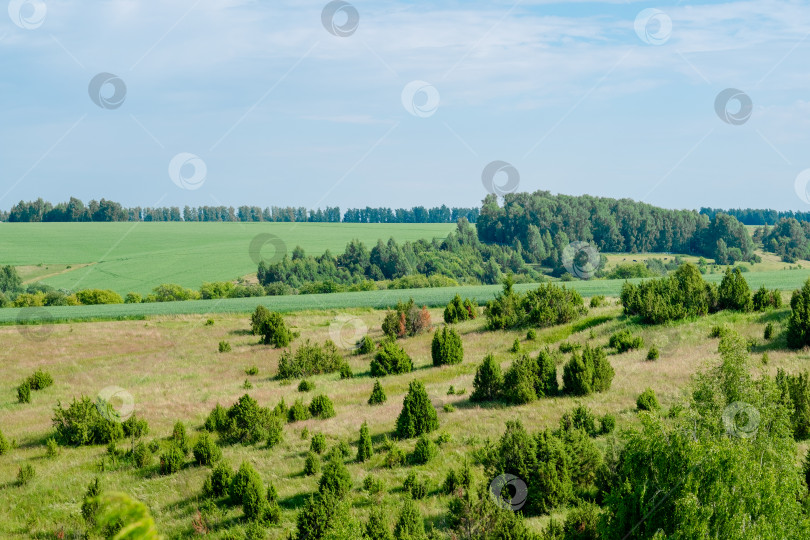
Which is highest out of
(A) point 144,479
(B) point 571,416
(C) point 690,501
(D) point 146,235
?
(D) point 146,235

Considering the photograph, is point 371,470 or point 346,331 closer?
point 371,470

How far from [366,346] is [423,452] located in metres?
21.5

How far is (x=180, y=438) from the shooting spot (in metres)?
23.1

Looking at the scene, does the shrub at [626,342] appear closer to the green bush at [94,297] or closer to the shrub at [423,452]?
the shrub at [423,452]

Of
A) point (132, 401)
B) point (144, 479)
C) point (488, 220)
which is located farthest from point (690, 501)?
point (488, 220)

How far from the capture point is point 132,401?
29344mm

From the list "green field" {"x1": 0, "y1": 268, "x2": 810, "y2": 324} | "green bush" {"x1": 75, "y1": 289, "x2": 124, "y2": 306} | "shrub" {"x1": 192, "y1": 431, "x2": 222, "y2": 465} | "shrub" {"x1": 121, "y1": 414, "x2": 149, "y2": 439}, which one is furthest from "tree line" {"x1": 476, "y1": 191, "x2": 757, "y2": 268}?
"shrub" {"x1": 192, "y1": 431, "x2": 222, "y2": 465}

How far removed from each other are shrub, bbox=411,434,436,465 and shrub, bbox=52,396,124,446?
41.9ft

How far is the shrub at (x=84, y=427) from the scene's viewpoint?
79.2ft

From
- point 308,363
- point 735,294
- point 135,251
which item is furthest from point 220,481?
point 135,251

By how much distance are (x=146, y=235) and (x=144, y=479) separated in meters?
151

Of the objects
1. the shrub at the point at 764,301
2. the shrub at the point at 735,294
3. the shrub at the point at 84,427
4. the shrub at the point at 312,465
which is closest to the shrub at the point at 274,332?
the shrub at the point at 84,427

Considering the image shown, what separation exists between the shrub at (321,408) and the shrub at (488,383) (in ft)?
20.3

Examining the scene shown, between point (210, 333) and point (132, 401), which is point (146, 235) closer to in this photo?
point (210, 333)
